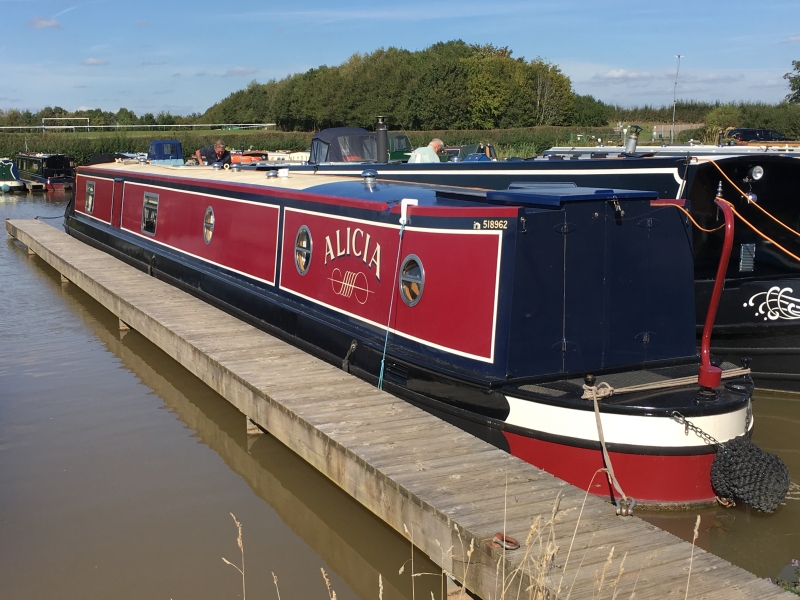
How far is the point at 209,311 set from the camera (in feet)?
30.8

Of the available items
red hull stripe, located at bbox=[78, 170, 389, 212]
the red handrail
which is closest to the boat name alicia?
red hull stripe, located at bbox=[78, 170, 389, 212]

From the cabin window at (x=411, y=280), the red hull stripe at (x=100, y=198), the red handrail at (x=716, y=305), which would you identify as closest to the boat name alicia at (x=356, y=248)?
the cabin window at (x=411, y=280)

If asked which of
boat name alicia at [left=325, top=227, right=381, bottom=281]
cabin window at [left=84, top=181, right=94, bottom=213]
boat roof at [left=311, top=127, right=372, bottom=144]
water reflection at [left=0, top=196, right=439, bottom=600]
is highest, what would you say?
boat roof at [left=311, top=127, right=372, bottom=144]

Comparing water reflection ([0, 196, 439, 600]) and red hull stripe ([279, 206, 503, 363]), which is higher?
red hull stripe ([279, 206, 503, 363])

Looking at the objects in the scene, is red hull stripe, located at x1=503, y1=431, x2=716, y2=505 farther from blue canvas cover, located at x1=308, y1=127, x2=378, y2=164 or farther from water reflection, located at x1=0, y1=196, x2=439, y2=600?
blue canvas cover, located at x1=308, y1=127, x2=378, y2=164

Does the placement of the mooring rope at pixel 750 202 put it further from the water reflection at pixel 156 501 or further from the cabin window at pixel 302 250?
the water reflection at pixel 156 501

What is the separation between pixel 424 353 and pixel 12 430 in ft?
12.5

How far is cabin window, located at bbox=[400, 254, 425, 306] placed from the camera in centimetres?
624

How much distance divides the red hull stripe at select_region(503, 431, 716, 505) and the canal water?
14cm

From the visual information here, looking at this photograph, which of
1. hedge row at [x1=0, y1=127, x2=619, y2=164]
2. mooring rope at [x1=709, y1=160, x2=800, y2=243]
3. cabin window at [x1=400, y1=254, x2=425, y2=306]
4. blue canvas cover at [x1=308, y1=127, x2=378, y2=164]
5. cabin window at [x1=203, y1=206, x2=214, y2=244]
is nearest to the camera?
cabin window at [x1=400, y1=254, x2=425, y2=306]

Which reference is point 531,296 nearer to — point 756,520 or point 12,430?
point 756,520

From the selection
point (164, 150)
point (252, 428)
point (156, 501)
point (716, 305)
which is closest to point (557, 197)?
point (716, 305)

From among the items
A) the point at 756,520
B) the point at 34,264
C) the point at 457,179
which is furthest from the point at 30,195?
the point at 756,520

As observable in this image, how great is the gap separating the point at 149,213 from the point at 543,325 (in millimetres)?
8546
